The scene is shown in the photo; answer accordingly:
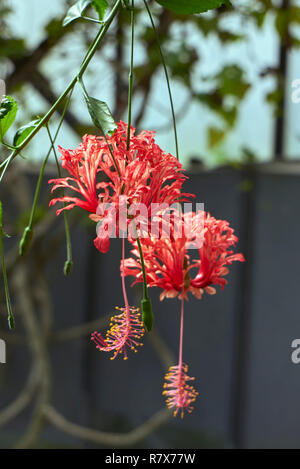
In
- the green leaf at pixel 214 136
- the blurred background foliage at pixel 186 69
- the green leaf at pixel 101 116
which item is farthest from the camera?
the green leaf at pixel 214 136

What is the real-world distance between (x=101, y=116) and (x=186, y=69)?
1.09 meters

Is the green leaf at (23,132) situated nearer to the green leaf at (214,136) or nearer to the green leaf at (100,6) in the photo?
the green leaf at (100,6)

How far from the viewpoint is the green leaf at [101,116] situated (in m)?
0.30

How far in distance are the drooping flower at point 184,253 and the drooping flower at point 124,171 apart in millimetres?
27

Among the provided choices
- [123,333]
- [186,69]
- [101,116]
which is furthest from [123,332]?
[186,69]

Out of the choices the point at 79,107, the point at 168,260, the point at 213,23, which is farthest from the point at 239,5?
the point at 168,260

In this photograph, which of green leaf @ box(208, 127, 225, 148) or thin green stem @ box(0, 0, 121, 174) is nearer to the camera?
thin green stem @ box(0, 0, 121, 174)

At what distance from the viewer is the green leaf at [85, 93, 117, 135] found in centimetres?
30

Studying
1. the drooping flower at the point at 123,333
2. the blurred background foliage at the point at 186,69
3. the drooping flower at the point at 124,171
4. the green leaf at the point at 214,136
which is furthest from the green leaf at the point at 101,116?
the green leaf at the point at 214,136

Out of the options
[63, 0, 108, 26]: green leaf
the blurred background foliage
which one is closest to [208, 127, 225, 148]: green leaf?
the blurred background foliage

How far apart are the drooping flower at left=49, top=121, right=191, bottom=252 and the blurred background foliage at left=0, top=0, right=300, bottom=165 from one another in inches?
30.0

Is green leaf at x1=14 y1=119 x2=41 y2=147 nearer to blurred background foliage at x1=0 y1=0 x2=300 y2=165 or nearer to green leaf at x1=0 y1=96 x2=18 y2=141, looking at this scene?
green leaf at x1=0 y1=96 x2=18 y2=141

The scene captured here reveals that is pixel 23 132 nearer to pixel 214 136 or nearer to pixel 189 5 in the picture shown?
pixel 189 5
